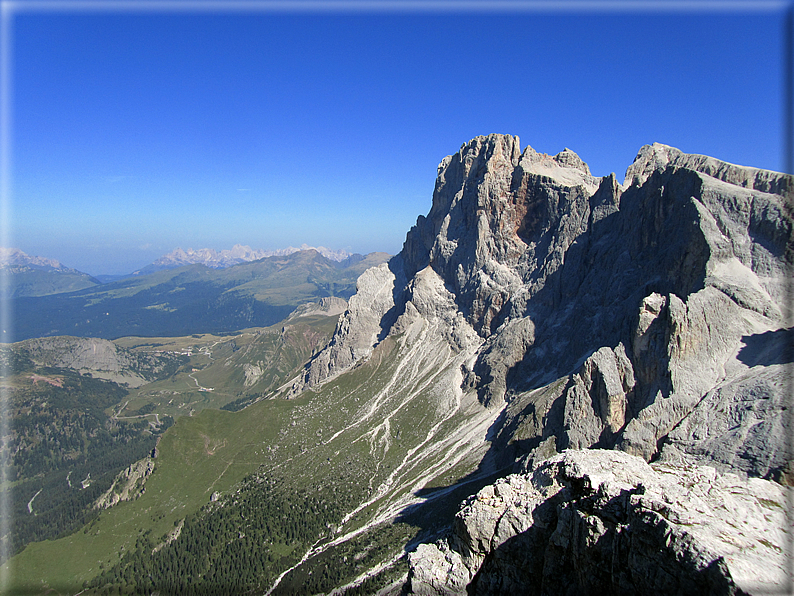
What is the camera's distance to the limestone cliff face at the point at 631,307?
229 ft

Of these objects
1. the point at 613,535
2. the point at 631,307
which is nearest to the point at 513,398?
the point at 631,307

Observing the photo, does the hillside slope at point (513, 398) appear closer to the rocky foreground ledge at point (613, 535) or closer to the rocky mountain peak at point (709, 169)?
the rocky mountain peak at point (709, 169)

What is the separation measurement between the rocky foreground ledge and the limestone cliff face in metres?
37.2

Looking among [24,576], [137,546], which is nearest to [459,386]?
[137,546]

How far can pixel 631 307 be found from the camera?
4390 inches

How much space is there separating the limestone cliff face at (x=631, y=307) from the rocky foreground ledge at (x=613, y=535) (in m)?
37.2

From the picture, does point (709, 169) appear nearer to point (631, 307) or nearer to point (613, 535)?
point (631, 307)

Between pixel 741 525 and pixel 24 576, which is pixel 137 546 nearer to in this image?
pixel 24 576

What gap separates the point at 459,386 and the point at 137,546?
134m

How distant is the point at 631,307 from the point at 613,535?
10315cm

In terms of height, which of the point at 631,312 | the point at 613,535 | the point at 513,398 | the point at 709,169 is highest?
the point at 709,169

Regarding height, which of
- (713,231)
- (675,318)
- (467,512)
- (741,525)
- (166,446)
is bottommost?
(166,446)

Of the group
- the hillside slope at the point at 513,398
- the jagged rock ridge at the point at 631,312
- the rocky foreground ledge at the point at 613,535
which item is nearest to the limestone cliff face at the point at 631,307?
the jagged rock ridge at the point at 631,312

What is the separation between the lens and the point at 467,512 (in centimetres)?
3316
